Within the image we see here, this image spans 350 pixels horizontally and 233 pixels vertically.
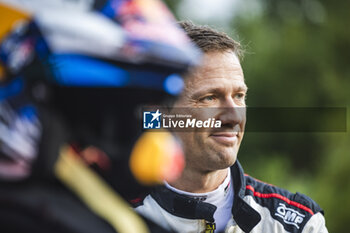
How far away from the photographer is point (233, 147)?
1575 millimetres

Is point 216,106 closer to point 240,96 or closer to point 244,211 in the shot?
point 240,96

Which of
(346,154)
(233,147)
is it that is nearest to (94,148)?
(233,147)

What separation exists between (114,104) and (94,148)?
0.09 meters

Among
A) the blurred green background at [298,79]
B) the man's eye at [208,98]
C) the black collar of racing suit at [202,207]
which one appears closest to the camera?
the black collar of racing suit at [202,207]

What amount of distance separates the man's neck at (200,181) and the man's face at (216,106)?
2 cm

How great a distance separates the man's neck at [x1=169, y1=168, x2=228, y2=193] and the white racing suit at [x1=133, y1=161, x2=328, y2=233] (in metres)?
0.05

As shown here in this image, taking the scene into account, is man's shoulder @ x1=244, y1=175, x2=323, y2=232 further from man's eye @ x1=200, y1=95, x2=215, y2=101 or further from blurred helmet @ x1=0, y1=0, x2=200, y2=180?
blurred helmet @ x1=0, y1=0, x2=200, y2=180

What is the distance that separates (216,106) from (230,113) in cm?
6

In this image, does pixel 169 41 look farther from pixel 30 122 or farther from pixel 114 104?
pixel 30 122

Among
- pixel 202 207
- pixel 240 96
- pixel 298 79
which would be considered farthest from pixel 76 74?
pixel 298 79

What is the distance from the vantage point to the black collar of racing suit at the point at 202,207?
1.49 meters

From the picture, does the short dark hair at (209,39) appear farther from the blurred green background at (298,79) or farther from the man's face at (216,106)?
the blurred green background at (298,79)

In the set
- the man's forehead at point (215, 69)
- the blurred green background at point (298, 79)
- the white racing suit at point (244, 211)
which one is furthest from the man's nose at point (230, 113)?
the blurred green background at point (298, 79)

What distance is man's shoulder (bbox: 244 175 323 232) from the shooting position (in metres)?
1.51
